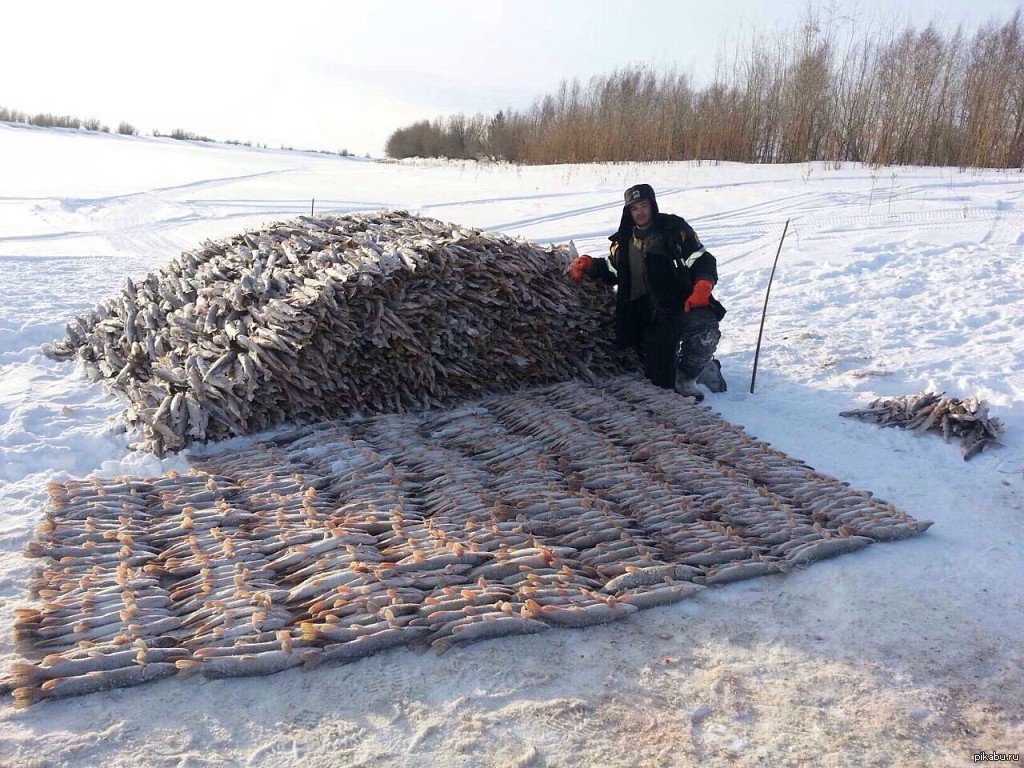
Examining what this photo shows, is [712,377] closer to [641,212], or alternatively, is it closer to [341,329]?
[641,212]

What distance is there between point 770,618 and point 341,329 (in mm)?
3400

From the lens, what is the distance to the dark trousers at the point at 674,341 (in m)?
6.50

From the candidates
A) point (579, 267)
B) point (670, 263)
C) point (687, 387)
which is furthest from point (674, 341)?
point (579, 267)

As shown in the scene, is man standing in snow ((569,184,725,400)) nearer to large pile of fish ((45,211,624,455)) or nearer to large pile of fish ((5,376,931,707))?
large pile of fish ((45,211,624,455))

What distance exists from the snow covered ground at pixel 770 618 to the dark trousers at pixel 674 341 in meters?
0.40

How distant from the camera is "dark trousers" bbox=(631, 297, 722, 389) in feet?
21.3

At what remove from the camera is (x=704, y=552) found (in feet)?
13.7

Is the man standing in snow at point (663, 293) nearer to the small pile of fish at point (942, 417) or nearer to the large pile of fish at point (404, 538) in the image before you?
the large pile of fish at point (404, 538)

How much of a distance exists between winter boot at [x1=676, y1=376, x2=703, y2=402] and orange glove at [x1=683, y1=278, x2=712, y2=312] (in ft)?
2.24

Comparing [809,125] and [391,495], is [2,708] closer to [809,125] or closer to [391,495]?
[391,495]

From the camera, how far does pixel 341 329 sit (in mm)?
5715

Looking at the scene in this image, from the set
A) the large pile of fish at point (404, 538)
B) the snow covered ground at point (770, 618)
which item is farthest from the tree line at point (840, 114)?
the large pile of fish at point (404, 538)

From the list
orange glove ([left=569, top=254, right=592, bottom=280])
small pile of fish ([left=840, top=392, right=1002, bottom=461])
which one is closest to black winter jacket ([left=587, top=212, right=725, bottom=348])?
orange glove ([left=569, top=254, right=592, bottom=280])

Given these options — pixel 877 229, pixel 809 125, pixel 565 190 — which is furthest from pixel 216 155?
pixel 877 229
